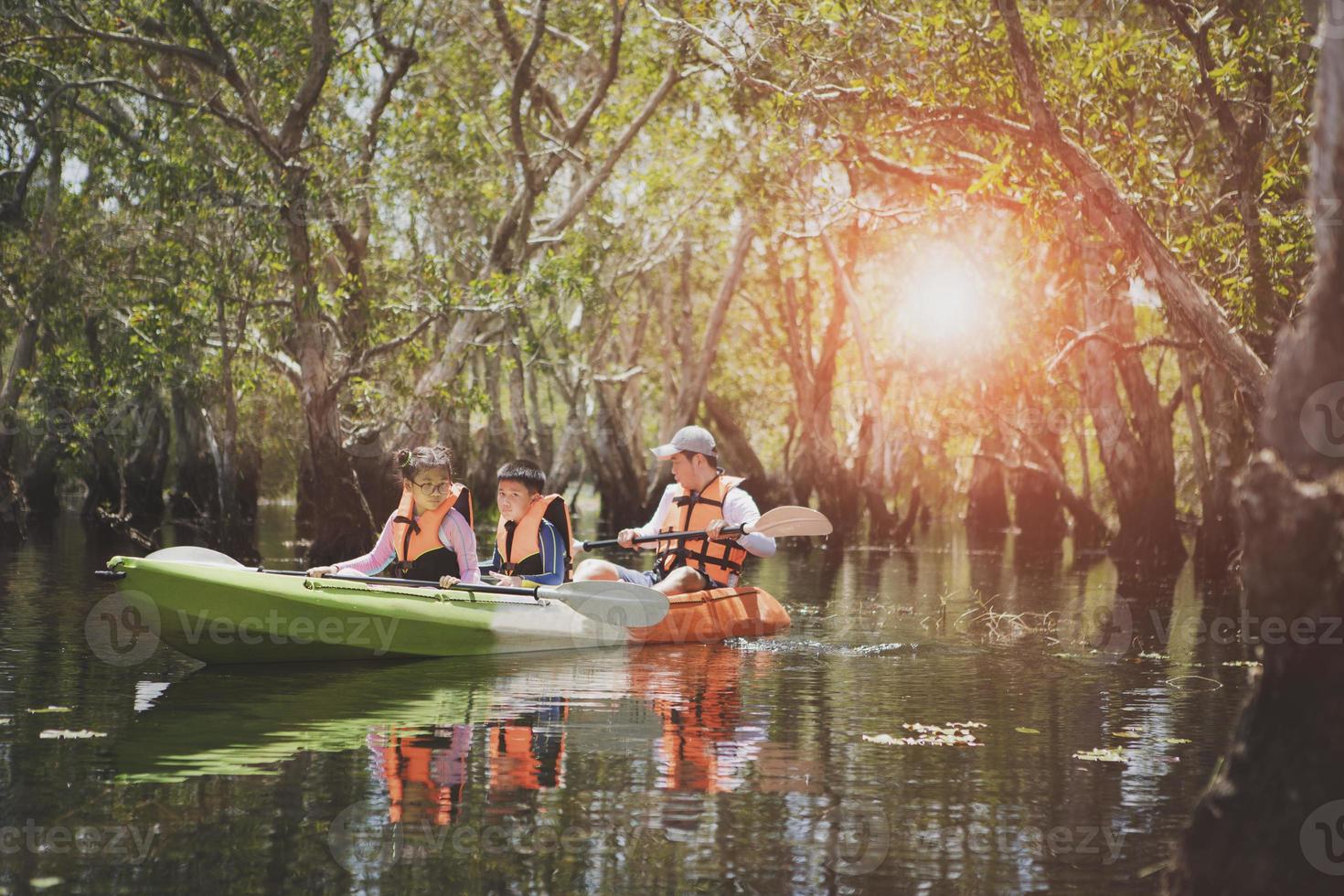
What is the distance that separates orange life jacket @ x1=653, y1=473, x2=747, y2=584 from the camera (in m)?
10.9

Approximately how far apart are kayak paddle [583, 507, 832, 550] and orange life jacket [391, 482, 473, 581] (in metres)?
1.27

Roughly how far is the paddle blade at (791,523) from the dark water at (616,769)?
85cm

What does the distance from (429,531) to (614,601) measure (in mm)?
1364

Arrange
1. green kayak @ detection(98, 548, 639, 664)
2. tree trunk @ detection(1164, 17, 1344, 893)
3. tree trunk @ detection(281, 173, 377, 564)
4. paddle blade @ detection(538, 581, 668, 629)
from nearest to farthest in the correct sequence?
tree trunk @ detection(1164, 17, 1344, 893) → green kayak @ detection(98, 548, 639, 664) → paddle blade @ detection(538, 581, 668, 629) → tree trunk @ detection(281, 173, 377, 564)

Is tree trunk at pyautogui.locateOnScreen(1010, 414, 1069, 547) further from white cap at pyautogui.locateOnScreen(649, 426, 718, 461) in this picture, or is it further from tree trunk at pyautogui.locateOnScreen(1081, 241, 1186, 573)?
white cap at pyautogui.locateOnScreen(649, 426, 718, 461)

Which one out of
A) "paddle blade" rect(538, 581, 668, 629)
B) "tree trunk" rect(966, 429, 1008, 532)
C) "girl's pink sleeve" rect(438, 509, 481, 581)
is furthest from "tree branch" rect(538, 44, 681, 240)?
"tree trunk" rect(966, 429, 1008, 532)

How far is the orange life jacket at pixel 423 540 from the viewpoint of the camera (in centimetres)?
959

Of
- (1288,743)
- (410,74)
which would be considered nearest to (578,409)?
(410,74)

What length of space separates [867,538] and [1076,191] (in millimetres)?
17246

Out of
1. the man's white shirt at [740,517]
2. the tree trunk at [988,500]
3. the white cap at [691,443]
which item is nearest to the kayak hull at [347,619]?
the man's white shirt at [740,517]

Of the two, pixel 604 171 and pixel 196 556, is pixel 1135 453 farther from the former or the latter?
pixel 196 556

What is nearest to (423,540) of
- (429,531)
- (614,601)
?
(429,531)

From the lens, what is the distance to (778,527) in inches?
418

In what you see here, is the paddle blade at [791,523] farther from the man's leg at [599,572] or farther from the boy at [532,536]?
the boy at [532,536]
